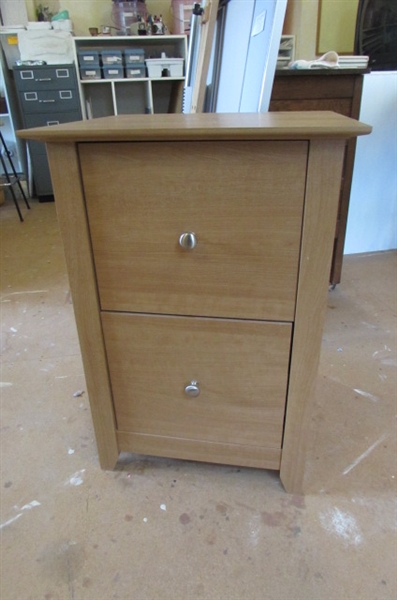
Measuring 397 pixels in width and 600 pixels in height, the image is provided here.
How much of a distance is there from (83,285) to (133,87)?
3247 millimetres

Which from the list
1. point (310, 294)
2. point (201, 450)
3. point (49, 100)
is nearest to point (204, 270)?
point (310, 294)

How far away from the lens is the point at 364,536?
0.75 meters

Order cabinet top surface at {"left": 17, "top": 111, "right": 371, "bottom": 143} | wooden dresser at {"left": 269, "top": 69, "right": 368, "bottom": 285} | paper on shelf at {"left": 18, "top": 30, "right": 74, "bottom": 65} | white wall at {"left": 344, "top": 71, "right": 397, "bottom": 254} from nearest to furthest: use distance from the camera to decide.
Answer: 1. cabinet top surface at {"left": 17, "top": 111, "right": 371, "bottom": 143}
2. wooden dresser at {"left": 269, "top": 69, "right": 368, "bottom": 285}
3. white wall at {"left": 344, "top": 71, "right": 397, "bottom": 254}
4. paper on shelf at {"left": 18, "top": 30, "right": 74, "bottom": 65}

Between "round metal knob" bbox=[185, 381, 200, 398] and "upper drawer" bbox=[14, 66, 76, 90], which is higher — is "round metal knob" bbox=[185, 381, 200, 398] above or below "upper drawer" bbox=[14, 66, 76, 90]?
below

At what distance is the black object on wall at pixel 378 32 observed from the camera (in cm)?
234

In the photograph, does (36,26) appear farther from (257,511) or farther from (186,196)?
(257,511)

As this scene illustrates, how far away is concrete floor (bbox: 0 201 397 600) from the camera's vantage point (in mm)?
689

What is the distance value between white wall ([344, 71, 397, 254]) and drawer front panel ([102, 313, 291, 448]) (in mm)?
1427

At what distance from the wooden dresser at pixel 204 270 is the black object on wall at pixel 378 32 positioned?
219cm

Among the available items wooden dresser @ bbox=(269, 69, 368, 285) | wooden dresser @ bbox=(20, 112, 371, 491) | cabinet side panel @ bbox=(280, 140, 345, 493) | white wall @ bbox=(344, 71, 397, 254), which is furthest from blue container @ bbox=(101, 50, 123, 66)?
cabinet side panel @ bbox=(280, 140, 345, 493)

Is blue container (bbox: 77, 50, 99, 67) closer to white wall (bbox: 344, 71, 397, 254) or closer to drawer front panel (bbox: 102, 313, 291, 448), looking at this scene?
white wall (bbox: 344, 71, 397, 254)

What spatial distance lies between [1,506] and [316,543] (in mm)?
640

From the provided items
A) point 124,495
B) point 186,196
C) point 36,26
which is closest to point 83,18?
point 36,26

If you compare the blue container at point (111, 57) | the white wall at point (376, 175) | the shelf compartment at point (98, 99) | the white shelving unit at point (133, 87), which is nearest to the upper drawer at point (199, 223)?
the white wall at point (376, 175)
